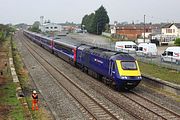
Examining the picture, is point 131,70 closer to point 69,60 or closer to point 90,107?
point 90,107

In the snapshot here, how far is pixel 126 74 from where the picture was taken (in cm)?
2392

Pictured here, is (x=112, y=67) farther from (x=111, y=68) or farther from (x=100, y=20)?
(x=100, y=20)

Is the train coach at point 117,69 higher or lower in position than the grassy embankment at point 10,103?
higher

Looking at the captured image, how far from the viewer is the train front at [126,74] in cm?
2381

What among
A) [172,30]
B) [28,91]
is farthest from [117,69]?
[172,30]

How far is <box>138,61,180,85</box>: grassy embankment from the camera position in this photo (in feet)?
91.1

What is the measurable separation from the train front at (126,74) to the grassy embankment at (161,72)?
3.90 meters

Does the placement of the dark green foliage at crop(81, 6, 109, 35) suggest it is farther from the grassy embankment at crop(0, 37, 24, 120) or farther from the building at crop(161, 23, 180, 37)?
the grassy embankment at crop(0, 37, 24, 120)

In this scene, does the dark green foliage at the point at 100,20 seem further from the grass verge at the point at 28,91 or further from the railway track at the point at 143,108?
the railway track at the point at 143,108

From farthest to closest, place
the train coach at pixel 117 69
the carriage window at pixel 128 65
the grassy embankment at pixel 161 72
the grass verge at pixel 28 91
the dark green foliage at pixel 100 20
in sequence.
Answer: the dark green foliage at pixel 100 20 < the grassy embankment at pixel 161 72 < the carriage window at pixel 128 65 < the train coach at pixel 117 69 < the grass verge at pixel 28 91

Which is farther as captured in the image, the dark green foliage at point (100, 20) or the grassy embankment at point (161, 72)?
the dark green foliage at point (100, 20)

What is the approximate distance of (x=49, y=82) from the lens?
2895 cm

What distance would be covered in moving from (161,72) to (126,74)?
8.60 m

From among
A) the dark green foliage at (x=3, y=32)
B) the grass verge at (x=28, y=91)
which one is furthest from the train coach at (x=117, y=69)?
the dark green foliage at (x=3, y=32)
